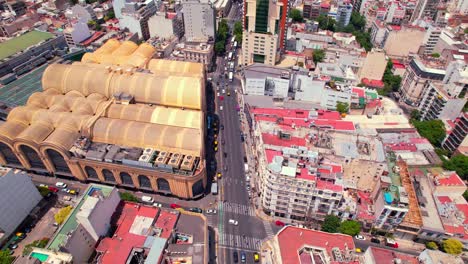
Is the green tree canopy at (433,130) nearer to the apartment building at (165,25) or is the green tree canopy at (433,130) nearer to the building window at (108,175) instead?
the building window at (108,175)

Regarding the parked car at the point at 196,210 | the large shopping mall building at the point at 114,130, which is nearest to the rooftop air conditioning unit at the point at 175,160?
the large shopping mall building at the point at 114,130

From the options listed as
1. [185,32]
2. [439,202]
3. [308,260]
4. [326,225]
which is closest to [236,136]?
[326,225]

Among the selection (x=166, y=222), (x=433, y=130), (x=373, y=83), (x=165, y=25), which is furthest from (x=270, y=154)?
(x=165, y=25)

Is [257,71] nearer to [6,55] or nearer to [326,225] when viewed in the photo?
[326,225]

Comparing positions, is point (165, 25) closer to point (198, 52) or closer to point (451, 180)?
point (198, 52)

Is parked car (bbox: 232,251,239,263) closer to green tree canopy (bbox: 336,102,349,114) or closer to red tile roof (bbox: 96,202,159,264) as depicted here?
red tile roof (bbox: 96,202,159,264)

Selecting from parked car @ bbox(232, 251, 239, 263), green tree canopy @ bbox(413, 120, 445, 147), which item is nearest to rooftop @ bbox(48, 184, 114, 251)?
parked car @ bbox(232, 251, 239, 263)

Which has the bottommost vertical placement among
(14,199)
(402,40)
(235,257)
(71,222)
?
(235,257)
